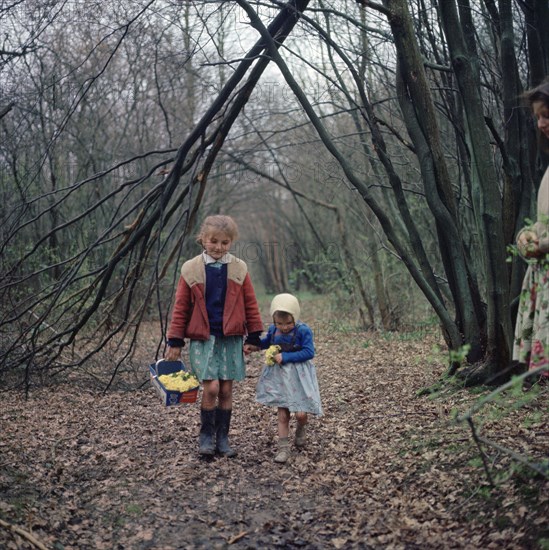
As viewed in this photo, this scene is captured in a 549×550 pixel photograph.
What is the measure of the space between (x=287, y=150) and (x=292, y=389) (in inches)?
374

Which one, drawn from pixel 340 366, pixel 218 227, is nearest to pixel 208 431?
pixel 218 227

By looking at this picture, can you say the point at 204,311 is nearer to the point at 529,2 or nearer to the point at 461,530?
the point at 461,530

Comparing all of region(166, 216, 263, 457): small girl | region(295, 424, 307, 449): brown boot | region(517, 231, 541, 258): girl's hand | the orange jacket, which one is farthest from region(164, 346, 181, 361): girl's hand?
region(517, 231, 541, 258): girl's hand

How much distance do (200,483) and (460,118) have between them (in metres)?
4.28

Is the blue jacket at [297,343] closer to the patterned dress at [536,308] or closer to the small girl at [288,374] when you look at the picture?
the small girl at [288,374]

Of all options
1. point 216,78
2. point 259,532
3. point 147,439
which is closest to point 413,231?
point 147,439

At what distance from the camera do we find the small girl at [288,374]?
191 inches

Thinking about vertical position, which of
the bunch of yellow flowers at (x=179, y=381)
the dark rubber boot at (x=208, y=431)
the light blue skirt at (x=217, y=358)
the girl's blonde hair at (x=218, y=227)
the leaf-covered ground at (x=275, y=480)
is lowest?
the leaf-covered ground at (x=275, y=480)

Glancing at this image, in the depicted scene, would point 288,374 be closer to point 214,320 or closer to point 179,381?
point 214,320

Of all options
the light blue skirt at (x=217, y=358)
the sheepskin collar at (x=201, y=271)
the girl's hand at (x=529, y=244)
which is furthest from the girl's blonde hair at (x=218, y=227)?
the girl's hand at (x=529, y=244)

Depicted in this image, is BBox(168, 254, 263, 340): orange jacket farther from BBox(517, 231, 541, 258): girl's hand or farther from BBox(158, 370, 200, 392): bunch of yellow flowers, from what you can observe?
BBox(517, 231, 541, 258): girl's hand

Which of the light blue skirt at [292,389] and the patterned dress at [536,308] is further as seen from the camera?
the light blue skirt at [292,389]

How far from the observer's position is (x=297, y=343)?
Result: 16.1 feet

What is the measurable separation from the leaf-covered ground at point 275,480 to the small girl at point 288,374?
360mm
